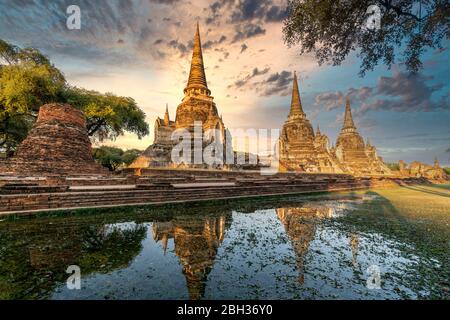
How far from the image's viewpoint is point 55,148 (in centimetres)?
984

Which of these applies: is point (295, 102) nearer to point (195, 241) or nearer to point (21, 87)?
point (21, 87)

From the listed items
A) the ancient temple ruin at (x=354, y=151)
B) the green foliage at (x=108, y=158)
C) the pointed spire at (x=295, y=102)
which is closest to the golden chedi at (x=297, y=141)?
the pointed spire at (x=295, y=102)

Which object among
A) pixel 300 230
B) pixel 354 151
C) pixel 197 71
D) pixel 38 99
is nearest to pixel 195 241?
pixel 300 230

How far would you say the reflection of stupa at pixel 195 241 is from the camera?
9.12ft

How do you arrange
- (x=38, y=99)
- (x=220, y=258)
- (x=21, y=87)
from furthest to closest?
1. (x=38, y=99)
2. (x=21, y=87)
3. (x=220, y=258)

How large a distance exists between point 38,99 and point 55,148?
32.3 ft

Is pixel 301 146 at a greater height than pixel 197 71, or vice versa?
pixel 197 71

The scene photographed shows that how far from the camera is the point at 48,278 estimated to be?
2.65 metres

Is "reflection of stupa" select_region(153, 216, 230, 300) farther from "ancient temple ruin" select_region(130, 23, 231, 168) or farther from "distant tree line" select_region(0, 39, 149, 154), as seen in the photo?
"ancient temple ruin" select_region(130, 23, 231, 168)

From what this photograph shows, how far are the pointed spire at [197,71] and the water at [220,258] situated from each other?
29.6 m

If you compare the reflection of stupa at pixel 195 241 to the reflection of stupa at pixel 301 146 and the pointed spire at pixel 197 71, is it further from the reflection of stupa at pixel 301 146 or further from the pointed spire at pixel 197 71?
the pointed spire at pixel 197 71

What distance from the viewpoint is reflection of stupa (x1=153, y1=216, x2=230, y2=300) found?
2780 mm

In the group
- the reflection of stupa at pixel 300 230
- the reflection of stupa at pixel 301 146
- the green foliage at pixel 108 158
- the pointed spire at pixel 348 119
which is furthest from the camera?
the pointed spire at pixel 348 119

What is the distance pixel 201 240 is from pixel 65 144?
9684mm
